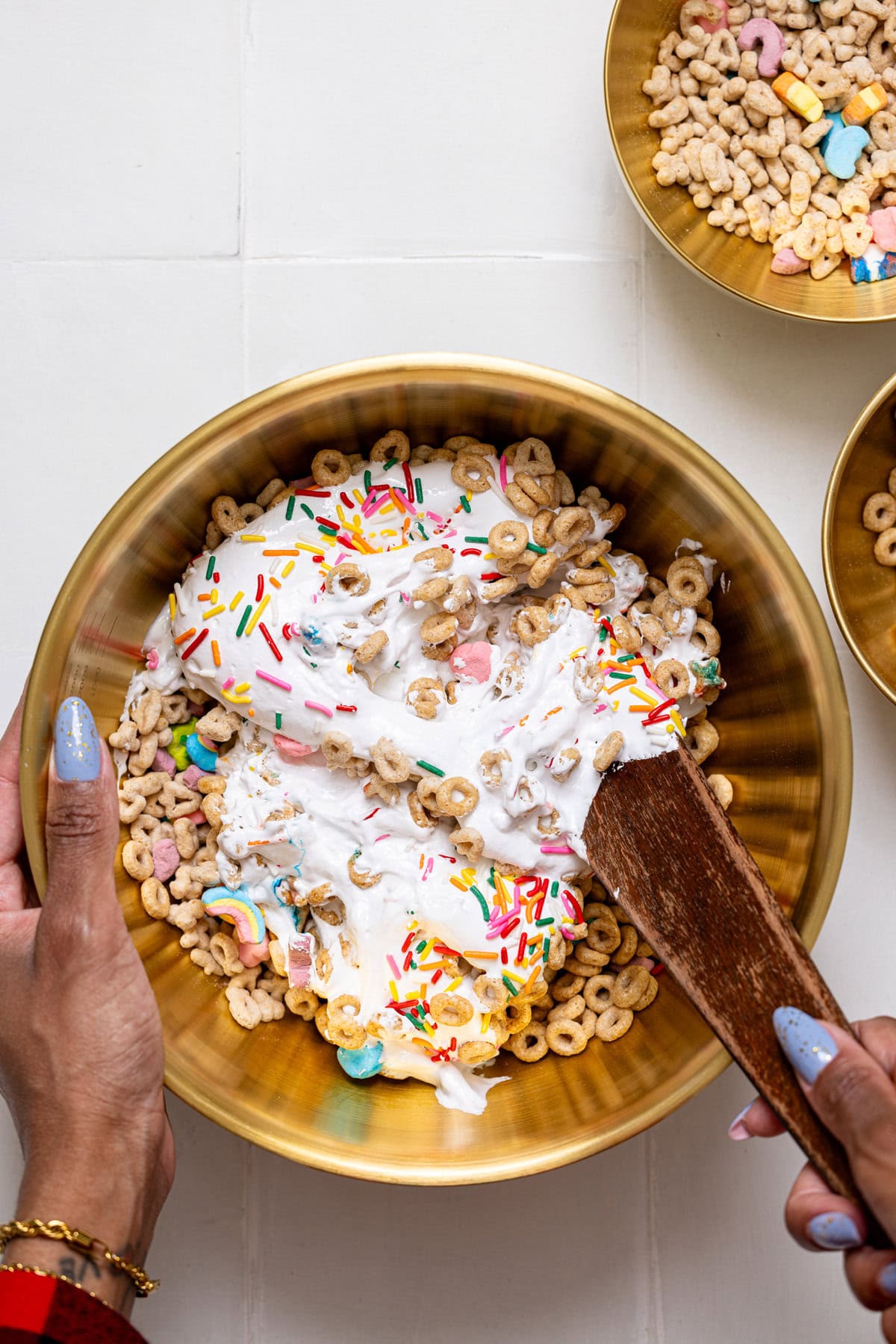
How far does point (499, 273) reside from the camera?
121cm

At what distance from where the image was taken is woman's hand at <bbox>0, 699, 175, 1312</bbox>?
88cm

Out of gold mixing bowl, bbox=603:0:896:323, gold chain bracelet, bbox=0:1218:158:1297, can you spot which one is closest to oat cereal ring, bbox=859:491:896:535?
gold mixing bowl, bbox=603:0:896:323

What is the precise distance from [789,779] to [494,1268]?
63 centimetres

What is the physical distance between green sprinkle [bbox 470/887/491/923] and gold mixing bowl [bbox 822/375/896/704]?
0.44 m

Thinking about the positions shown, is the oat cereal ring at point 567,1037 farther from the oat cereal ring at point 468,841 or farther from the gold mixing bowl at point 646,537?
the oat cereal ring at point 468,841

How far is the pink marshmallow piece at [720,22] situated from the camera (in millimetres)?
1195

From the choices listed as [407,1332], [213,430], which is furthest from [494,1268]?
[213,430]

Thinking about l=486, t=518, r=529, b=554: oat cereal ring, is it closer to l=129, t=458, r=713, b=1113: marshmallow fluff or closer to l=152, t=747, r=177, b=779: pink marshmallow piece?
l=129, t=458, r=713, b=1113: marshmallow fluff

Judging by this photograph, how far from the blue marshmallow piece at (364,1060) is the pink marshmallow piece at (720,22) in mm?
1113

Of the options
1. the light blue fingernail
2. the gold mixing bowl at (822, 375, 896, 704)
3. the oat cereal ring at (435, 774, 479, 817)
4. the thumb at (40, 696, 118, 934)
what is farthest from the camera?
the gold mixing bowl at (822, 375, 896, 704)

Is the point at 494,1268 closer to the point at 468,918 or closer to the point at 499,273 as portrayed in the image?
the point at 468,918

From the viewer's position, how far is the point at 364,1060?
104 centimetres

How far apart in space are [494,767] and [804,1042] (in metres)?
0.34

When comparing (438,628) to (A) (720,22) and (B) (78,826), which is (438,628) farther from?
(A) (720,22)
